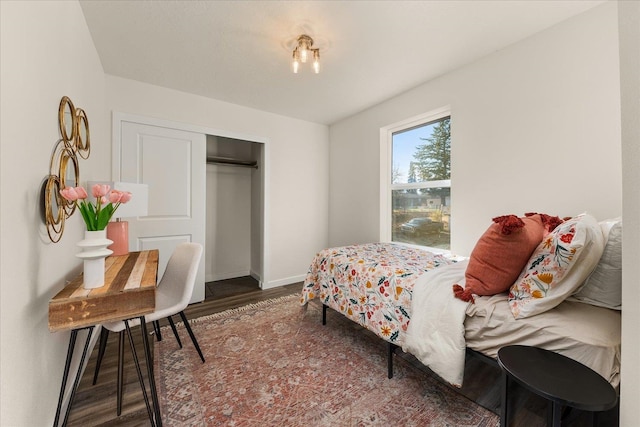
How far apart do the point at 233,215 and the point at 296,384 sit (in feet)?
9.66

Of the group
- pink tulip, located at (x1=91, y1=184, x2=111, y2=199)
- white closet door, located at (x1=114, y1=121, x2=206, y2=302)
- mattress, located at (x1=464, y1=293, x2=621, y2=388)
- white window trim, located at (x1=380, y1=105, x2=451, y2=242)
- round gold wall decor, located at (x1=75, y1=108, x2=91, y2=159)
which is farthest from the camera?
white window trim, located at (x1=380, y1=105, x2=451, y2=242)

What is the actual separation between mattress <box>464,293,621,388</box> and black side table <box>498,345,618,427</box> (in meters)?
0.08

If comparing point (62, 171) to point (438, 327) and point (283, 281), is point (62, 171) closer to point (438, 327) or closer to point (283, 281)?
point (438, 327)

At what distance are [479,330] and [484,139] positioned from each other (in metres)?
1.71

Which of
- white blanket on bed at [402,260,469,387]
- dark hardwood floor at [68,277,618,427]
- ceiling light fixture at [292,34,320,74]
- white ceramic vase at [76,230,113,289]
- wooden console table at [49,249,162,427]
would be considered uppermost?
ceiling light fixture at [292,34,320,74]

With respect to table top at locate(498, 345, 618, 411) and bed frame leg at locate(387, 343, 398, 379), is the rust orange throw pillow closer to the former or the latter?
table top at locate(498, 345, 618, 411)

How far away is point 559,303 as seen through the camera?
1.17 metres

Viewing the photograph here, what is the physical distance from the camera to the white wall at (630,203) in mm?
753

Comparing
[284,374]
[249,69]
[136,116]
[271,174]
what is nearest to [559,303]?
[284,374]

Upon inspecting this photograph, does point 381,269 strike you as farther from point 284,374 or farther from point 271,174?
point 271,174

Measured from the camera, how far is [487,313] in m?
1.25

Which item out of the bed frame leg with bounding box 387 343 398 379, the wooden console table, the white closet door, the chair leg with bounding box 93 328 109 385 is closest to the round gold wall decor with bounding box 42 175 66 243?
the wooden console table

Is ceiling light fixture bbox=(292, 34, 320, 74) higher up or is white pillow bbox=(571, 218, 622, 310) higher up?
ceiling light fixture bbox=(292, 34, 320, 74)

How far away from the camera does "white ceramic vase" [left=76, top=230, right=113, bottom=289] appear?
3.75 feet
